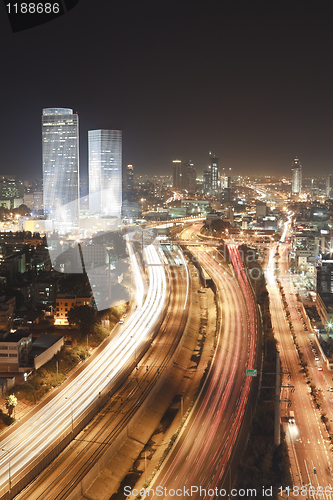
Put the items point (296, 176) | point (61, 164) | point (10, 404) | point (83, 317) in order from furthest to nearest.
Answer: point (296, 176) → point (61, 164) → point (83, 317) → point (10, 404)

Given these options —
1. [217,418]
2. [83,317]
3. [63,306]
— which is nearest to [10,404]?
[217,418]

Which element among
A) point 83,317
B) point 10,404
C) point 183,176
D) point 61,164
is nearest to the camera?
point 10,404

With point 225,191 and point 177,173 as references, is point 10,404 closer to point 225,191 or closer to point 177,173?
point 225,191

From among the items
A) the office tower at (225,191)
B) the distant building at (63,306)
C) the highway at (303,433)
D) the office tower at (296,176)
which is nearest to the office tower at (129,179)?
the office tower at (225,191)

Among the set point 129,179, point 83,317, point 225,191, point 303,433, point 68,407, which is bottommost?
point 303,433

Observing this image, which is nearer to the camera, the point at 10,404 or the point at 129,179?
the point at 10,404

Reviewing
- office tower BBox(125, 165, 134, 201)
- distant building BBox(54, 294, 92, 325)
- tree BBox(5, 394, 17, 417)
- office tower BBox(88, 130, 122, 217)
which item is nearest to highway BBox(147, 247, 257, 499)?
tree BBox(5, 394, 17, 417)

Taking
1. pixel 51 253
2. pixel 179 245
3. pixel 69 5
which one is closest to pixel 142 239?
pixel 179 245

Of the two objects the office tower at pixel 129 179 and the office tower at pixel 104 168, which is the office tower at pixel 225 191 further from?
the office tower at pixel 104 168
